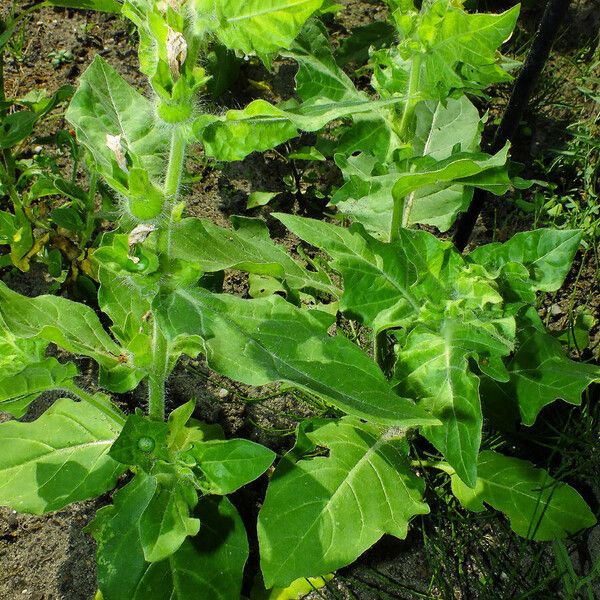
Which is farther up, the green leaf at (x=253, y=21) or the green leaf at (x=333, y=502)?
the green leaf at (x=253, y=21)

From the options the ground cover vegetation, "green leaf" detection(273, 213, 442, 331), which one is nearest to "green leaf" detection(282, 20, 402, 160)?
the ground cover vegetation

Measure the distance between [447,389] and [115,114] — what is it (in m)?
1.23

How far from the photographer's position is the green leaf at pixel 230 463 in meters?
1.90

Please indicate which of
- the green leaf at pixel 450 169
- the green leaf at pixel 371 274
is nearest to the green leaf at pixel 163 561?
the green leaf at pixel 371 274

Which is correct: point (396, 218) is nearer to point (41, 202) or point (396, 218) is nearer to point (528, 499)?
point (528, 499)

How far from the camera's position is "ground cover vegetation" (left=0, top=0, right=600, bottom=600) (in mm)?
1635

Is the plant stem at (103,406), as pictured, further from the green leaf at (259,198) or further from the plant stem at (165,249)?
the green leaf at (259,198)

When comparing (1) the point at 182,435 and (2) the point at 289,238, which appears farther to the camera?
(2) the point at 289,238

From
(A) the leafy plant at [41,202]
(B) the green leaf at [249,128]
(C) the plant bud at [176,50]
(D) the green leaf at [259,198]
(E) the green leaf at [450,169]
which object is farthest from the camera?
(D) the green leaf at [259,198]

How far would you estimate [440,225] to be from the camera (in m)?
2.59

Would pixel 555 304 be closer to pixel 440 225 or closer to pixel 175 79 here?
pixel 440 225

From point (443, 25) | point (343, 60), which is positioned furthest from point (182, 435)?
point (343, 60)

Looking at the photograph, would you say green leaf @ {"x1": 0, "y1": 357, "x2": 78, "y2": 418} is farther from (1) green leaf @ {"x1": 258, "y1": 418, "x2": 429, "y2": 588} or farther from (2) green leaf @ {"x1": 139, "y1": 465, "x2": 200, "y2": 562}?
(1) green leaf @ {"x1": 258, "y1": 418, "x2": 429, "y2": 588}

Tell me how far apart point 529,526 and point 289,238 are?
1659 mm
